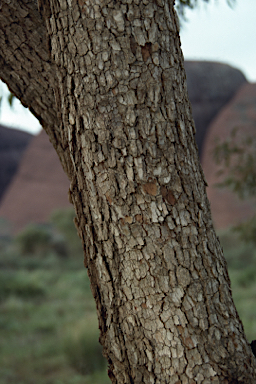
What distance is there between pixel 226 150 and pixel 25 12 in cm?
538

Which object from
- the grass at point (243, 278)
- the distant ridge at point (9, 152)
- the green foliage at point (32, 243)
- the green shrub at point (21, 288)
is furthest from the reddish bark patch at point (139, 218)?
the distant ridge at point (9, 152)

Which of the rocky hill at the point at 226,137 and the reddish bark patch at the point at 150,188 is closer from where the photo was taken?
A: the reddish bark patch at the point at 150,188

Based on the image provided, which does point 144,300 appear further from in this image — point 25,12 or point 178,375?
point 25,12

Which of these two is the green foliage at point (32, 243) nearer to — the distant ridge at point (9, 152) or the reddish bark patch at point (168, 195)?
the distant ridge at point (9, 152)

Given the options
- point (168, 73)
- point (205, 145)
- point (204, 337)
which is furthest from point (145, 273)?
point (205, 145)

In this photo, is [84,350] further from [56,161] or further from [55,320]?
[56,161]

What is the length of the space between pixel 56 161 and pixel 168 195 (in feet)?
73.8

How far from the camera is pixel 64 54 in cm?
122

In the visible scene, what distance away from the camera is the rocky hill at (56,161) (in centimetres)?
2098

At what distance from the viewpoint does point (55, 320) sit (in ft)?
20.0

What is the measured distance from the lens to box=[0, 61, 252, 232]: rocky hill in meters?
21.0

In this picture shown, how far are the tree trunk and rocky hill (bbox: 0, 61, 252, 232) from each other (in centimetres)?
1926

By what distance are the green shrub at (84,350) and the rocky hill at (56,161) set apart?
624 inches

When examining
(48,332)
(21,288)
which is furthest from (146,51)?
(21,288)
